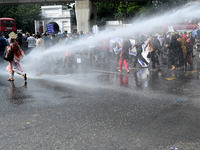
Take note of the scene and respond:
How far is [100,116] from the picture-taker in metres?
5.46

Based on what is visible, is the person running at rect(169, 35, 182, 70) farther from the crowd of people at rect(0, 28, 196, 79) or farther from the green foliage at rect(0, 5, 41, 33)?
the green foliage at rect(0, 5, 41, 33)

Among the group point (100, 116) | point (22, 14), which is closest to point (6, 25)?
point (22, 14)

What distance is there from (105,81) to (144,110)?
421cm

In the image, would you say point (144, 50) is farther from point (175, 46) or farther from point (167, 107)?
point (167, 107)

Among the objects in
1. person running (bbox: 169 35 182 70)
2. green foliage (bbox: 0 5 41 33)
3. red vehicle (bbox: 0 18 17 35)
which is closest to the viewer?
person running (bbox: 169 35 182 70)

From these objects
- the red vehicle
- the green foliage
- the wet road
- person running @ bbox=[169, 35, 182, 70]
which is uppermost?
the green foliage

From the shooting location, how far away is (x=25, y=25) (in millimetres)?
68812

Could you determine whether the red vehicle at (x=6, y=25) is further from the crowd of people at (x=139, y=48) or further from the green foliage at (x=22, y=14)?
the green foliage at (x=22, y=14)

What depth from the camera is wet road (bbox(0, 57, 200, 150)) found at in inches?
163

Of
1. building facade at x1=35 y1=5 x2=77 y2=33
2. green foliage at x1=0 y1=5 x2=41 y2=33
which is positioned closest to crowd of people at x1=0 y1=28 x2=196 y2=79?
green foliage at x1=0 y1=5 x2=41 y2=33

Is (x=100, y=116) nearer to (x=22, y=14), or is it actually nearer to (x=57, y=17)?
(x=22, y=14)

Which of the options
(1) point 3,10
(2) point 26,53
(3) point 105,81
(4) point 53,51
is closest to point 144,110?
(3) point 105,81

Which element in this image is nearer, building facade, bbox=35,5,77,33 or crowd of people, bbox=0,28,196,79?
crowd of people, bbox=0,28,196,79

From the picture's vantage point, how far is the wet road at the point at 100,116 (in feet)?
13.6
